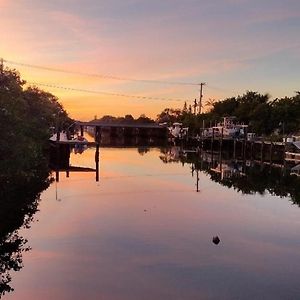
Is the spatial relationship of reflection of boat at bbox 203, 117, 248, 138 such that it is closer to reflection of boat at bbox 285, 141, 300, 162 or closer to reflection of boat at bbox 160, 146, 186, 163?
reflection of boat at bbox 160, 146, 186, 163

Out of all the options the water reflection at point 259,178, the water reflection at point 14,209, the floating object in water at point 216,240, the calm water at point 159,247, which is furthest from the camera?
the water reflection at point 259,178

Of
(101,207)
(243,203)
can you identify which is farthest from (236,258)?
(243,203)

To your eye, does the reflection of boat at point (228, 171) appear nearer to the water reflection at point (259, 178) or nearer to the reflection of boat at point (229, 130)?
the water reflection at point (259, 178)

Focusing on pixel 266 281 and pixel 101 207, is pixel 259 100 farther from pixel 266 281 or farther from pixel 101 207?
pixel 266 281

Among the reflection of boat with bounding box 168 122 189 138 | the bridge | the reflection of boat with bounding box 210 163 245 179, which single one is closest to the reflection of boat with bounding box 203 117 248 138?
the reflection of boat with bounding box 168 122 189 138

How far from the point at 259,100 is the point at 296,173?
2146 inches

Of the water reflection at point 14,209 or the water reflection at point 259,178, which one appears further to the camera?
the water reflection at point 259,178

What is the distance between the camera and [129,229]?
20453mm

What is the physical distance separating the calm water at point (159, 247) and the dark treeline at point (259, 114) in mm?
47266

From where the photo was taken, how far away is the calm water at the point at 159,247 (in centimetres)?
1345

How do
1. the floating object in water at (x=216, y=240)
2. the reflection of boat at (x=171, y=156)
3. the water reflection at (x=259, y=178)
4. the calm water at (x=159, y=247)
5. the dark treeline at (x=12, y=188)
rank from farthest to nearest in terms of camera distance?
the reflection of boat at (x=171, y=156), the water reflection at (x=259, y=178), the floating object in water at (x=216, y=240), the dark treeline at (x=12, y=188), the calm water at (x=159, y=247)

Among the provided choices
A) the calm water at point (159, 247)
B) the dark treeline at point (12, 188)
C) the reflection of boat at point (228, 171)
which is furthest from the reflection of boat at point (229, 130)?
the calm water at point (159, 247)

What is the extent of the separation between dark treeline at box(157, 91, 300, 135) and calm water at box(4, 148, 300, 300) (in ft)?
155

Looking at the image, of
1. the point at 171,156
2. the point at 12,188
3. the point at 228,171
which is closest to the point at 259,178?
the point at 228,171
